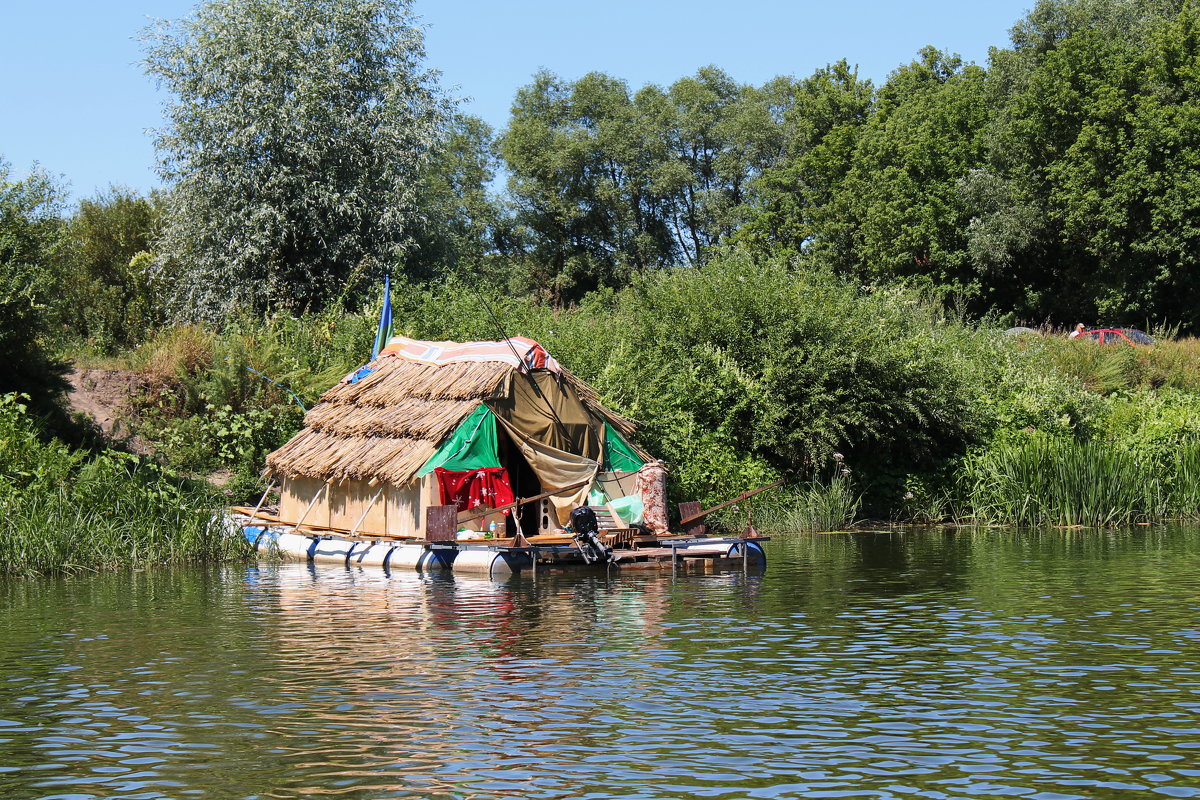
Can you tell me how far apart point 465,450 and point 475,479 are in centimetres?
70

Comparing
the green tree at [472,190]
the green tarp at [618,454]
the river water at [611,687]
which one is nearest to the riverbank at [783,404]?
the green tarp at [618,454]

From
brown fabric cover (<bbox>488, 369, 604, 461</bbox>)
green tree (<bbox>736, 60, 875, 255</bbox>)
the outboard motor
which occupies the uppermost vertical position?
green tree (<bbox>736, 60, 875, 255</bbox>)

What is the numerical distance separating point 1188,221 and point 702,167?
1333 inches

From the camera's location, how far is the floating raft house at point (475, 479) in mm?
23984

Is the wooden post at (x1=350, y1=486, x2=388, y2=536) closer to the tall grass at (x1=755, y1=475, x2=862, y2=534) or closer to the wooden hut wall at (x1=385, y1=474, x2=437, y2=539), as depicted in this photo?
the wooden hut wall at (x1=385, y1=474, x2=437, y2=539)

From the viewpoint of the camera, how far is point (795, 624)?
17.2 m

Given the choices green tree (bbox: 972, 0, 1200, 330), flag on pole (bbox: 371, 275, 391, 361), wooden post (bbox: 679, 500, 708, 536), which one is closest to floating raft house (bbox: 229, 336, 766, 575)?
wooden post (bbox: 679, 500, 708, 536)

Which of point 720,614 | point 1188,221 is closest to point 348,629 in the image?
point 720,614

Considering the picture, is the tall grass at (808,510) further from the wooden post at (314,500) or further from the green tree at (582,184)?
the green tree at (582,184)

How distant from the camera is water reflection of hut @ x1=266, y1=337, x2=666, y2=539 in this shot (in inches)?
1013

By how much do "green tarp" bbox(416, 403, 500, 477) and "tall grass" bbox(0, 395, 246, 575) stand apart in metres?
4.37

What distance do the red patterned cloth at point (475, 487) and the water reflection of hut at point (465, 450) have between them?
0.08 feet

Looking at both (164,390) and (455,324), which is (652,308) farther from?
(164,390)

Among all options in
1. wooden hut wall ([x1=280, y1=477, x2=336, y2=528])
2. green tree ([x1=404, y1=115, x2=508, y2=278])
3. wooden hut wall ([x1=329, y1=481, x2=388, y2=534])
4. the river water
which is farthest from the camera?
green tree ([x1=404, y1=115, x2=508, y2=278])
